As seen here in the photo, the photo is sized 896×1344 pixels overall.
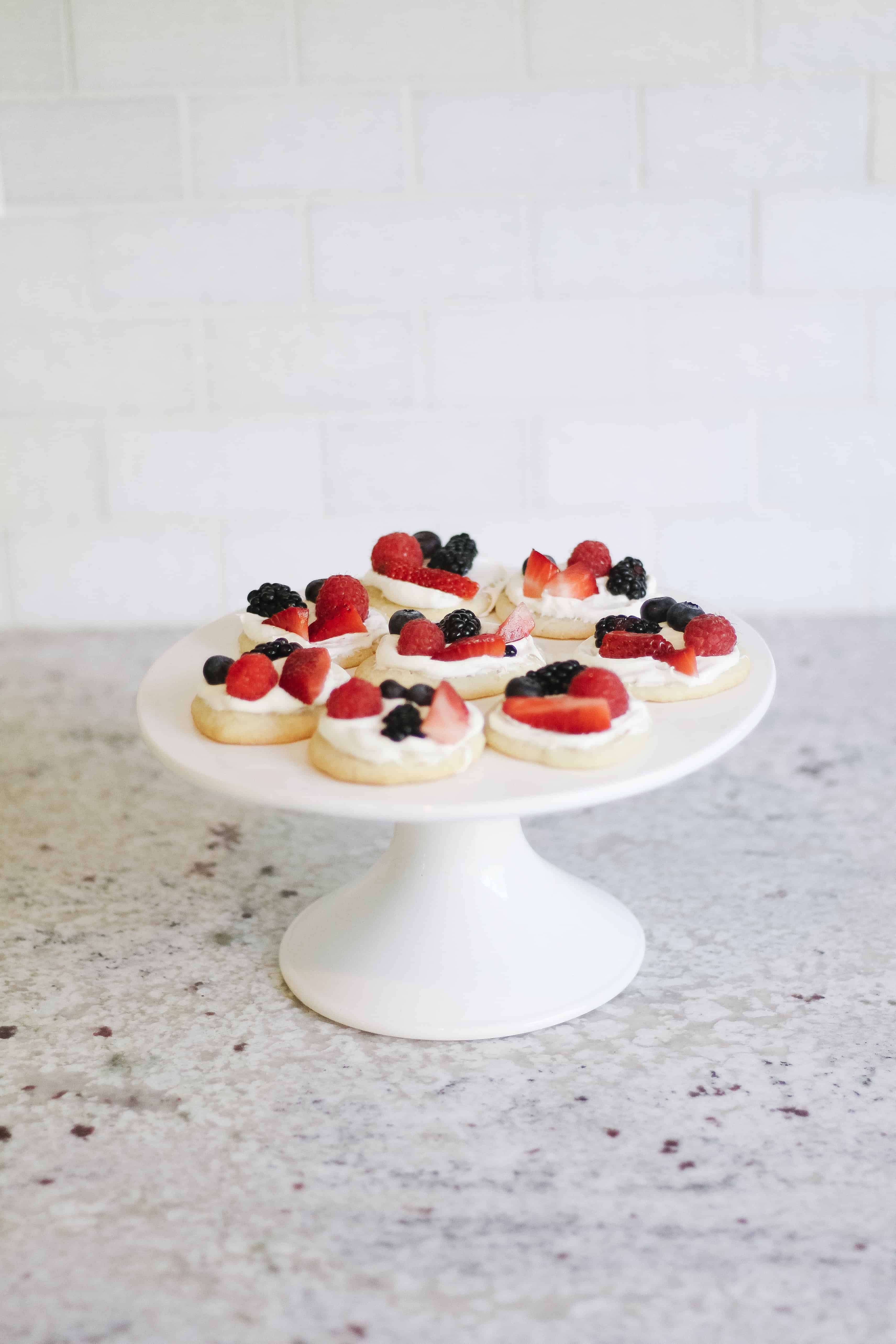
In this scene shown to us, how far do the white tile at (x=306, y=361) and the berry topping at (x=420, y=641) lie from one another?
1013 mm

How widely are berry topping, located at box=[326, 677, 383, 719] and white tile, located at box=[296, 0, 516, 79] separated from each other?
1.28 meters

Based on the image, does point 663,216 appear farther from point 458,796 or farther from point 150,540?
point 458,796

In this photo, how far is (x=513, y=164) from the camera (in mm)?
1994

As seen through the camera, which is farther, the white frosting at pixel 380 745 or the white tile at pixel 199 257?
the white tile at pixel 199 257

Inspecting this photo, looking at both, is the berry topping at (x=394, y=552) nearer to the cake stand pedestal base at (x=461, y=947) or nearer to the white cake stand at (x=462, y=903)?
the white cake stand at (x=462, y=903)

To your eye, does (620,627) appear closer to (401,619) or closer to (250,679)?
(401,619)

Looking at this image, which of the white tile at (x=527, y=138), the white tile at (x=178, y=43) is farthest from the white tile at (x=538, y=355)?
the white tile at (x=178, y=43)

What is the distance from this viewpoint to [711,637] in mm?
1179

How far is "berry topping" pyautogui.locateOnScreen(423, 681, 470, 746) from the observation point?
1.02 metres

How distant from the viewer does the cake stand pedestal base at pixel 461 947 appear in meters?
1.14

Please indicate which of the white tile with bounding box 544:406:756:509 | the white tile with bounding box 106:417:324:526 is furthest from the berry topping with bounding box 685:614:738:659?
the white tile with bounding box 106:417:324:526

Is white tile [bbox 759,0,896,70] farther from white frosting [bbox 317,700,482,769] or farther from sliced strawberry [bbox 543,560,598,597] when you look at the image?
white frosting [bbox 317,700,482,769]

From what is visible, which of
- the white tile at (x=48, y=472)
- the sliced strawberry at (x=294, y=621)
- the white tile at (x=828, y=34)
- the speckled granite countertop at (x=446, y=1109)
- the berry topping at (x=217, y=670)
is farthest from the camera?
the white tile at (x=48, y=472)

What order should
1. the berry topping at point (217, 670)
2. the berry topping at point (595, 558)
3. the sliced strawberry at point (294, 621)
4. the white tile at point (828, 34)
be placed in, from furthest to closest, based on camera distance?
the white tile at point (828, 34), the berry topping at point (595, 558), the sliced strawberry at point (294, 621), the berry topping at point (217, 670)
